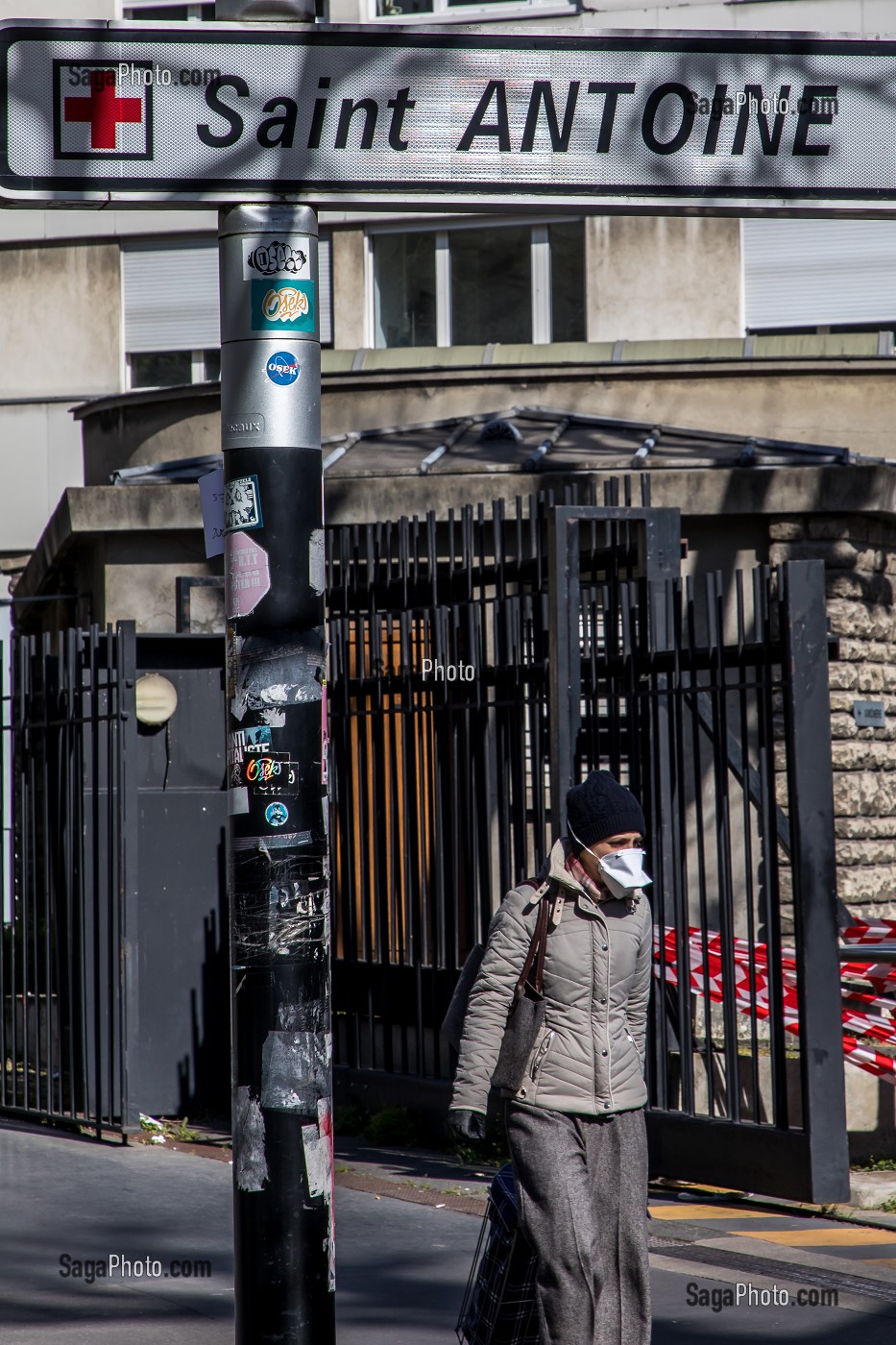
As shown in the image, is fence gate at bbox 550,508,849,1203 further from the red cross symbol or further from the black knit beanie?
the red cross symbol

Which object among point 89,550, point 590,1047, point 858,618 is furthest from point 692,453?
point 590,1047

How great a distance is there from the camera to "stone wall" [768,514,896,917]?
1139 cm

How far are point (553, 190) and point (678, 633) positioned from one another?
3.70m

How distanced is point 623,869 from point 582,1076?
1.79 feet

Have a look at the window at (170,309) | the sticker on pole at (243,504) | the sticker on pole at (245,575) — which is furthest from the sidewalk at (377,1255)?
the window at (170,309)

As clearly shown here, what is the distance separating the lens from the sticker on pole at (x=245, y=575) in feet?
12.8

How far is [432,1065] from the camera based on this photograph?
877 centimetres

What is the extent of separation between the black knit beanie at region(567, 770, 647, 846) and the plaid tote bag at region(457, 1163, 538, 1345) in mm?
952

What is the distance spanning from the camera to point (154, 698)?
30.2ft

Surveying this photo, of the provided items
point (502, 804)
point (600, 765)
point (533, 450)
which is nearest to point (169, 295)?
point (533, 450)

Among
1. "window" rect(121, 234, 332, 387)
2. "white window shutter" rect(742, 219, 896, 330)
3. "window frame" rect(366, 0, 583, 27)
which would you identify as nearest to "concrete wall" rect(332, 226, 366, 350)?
"window" rect(121, 234, 332, 387)

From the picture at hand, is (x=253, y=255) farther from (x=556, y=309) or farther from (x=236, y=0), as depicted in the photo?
(x=556, y=309)

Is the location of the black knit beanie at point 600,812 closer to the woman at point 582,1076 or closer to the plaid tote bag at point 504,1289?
the woman at point 582,1076

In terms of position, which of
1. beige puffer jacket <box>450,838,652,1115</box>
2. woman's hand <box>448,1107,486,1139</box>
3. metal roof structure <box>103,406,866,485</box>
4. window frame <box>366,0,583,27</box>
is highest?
window frame <box>366,0,583,27</box>
